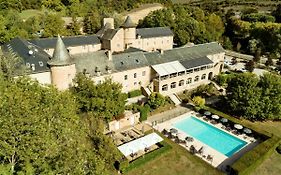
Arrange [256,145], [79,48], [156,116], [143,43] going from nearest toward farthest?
[256,145]
[156,116]
[79,48]
[143,43]

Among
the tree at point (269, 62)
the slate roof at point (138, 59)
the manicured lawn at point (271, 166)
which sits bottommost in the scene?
the manicured lawn at point (271, 166)

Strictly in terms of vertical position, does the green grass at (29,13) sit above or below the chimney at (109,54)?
above

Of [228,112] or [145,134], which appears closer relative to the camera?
[145,134]

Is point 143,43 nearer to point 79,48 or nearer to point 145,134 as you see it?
point 79,48

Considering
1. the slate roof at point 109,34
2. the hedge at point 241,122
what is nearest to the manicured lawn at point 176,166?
the hedge at point 241,122

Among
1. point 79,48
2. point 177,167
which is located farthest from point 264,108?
point 79,48

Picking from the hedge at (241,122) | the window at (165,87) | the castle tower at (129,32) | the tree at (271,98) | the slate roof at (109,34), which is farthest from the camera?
the castle tower at (129,32)

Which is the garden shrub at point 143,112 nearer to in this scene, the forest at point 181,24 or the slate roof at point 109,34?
the slate roof at point 109,34
